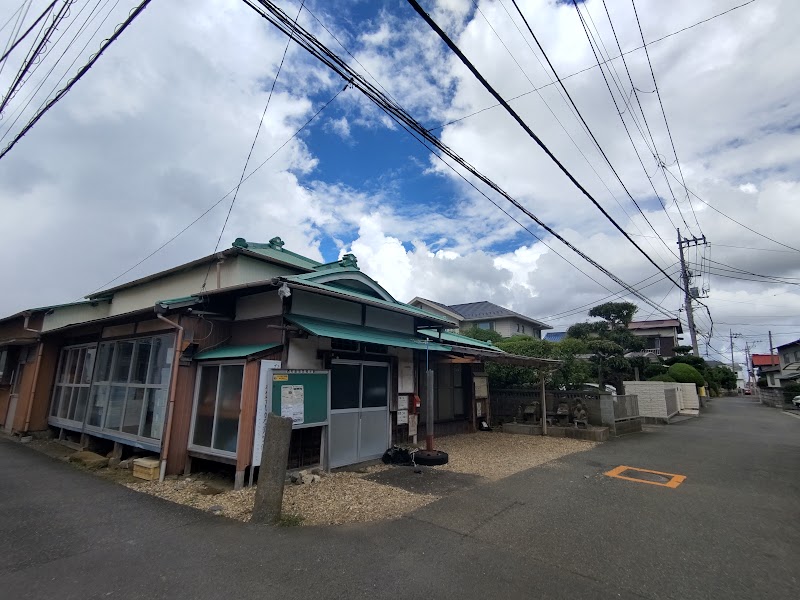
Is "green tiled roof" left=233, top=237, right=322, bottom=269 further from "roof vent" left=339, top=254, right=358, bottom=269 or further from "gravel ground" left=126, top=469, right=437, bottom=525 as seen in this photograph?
"gravel ground" left=126, top=469, right=437, bottom=525

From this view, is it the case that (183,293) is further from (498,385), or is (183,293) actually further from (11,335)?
(498,385)

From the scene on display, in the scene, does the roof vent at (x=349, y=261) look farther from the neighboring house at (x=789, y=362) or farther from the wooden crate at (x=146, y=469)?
the neighboring house at (x=789, y=362)

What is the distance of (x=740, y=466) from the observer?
8.76m

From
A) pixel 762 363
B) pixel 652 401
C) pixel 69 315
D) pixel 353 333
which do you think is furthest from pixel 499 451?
pixel 762 363

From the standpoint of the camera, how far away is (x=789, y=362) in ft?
139

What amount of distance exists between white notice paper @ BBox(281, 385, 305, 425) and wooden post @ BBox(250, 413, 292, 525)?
154cm

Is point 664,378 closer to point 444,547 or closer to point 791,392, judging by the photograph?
point 791,392

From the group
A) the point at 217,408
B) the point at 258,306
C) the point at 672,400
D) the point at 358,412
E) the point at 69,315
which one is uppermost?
the point at 69,315

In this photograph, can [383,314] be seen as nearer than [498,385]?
Yes

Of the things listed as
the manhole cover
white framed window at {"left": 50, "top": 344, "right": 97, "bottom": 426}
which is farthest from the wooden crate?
the manhole cover

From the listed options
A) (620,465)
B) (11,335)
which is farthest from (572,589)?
(11,335)

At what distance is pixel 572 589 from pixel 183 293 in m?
11.6

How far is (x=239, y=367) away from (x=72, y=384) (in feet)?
23.8

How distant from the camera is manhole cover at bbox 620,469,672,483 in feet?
24.5
